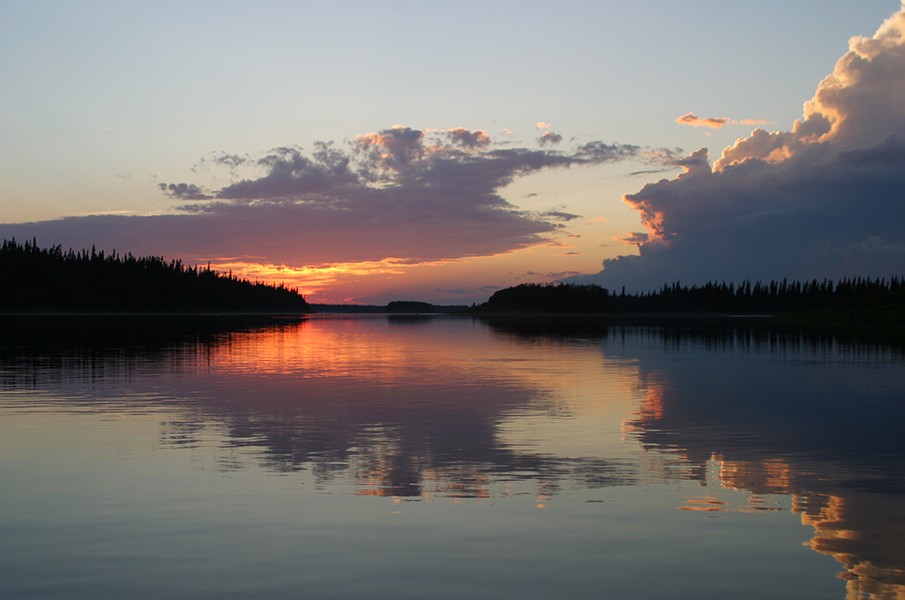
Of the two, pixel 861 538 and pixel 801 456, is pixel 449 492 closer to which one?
pixel 861 538

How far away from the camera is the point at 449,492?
1641 cm

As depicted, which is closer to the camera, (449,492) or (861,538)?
(861,538)

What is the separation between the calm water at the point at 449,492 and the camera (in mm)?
11461

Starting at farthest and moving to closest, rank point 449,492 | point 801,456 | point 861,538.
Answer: point 801,456 < point 449,492 < point 861,538

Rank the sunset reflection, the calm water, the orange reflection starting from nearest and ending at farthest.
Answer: the orange reflection, the calm water, the sunset reflection

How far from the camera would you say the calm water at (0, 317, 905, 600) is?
37.6 ft

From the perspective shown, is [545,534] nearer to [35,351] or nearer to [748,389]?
[748,389]

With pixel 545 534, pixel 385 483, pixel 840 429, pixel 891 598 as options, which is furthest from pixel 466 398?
A: pixel 891 598

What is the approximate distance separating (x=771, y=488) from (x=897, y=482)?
3.03 meters

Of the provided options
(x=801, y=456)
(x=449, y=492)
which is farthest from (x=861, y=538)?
(x=801, y=456)

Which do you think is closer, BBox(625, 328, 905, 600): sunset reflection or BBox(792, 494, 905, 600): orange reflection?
BBox(792, 494, 905, 600): orange reflection

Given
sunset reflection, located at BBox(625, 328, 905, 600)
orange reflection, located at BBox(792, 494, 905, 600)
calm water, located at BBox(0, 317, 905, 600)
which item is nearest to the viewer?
orange reflection, located at BBox(792, 494, 905, 600)

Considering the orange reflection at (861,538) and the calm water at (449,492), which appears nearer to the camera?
the orange reflection at (861,538)

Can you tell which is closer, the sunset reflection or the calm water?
the calm water
